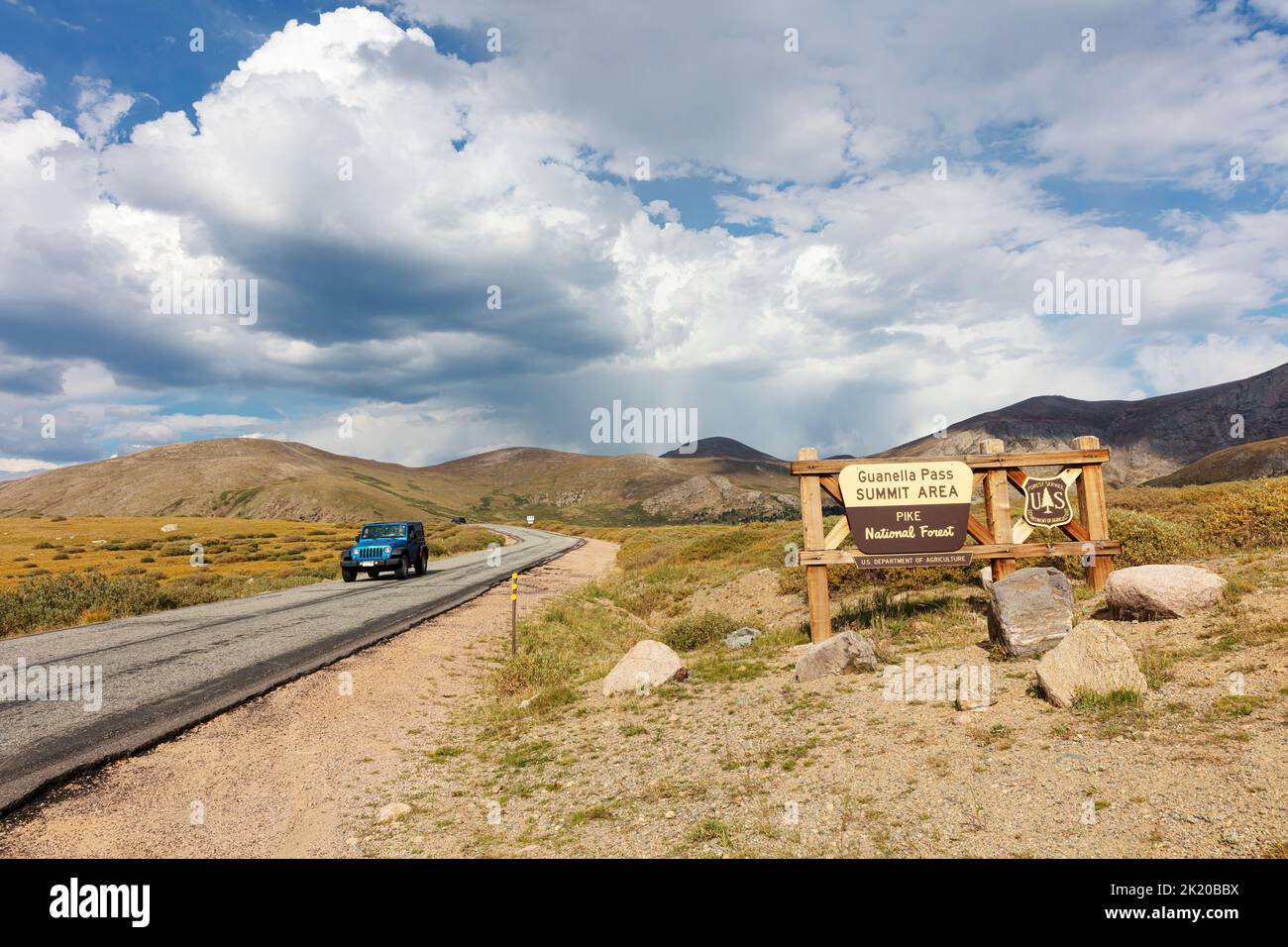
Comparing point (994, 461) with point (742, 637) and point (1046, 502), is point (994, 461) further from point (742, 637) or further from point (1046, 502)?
point (742, 637)

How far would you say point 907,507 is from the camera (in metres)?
10.4

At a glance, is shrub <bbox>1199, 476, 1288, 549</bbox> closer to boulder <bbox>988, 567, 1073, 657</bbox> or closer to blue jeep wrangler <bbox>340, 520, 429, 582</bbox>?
boulder <bbox>988, 567, 1073, 657</bbox>

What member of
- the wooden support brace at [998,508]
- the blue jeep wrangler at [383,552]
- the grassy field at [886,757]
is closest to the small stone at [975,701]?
the grassy field at [886,757]

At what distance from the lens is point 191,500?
487 ft

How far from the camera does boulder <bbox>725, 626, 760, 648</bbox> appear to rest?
1185 centimetres

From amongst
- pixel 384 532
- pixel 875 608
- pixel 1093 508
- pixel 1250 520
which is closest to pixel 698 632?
pixel 875 608

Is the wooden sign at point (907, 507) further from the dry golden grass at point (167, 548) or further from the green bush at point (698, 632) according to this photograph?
the dry golden grass at point (167, 548)

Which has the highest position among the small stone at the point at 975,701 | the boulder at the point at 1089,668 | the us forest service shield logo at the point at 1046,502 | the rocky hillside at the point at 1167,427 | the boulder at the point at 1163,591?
the rocky hillside at the point at 1167,427

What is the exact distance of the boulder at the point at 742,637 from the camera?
11.9 meters

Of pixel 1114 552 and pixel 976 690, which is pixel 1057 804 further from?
pixel 1114 552

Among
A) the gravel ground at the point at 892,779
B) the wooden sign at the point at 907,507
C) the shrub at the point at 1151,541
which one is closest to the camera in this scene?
the gravel ground at the point at 892,779

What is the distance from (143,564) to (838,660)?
4321 centimetres

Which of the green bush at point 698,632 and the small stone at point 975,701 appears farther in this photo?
the green bush at point 698,632
